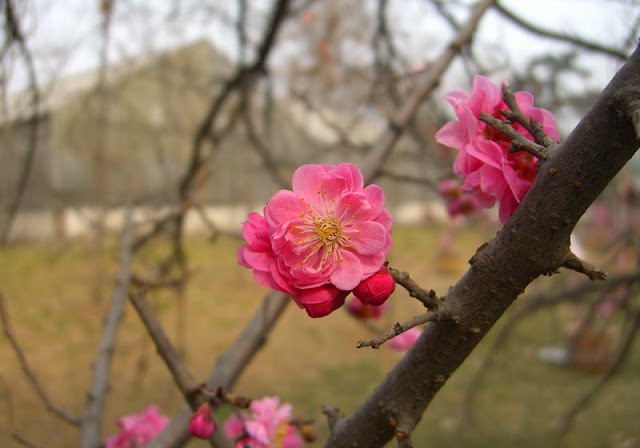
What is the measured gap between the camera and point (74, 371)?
4480 mm

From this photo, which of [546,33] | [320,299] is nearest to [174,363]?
[320,299]

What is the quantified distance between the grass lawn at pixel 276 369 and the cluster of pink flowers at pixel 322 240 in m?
1.82

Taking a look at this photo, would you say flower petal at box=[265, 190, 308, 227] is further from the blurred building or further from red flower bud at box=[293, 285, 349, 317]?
the blurred building

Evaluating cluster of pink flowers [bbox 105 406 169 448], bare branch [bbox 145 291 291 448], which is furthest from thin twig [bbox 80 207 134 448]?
bare branch [bbox 145 291 291 448]

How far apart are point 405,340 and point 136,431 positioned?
720 mm

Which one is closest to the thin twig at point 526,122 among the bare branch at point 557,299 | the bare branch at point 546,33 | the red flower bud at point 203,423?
the red flower bud at point 203,423

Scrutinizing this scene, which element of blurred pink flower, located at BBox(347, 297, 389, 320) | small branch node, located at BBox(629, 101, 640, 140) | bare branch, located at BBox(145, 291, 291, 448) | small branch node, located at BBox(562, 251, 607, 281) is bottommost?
bare branch, located at BBox(145, 291, 291, 448)

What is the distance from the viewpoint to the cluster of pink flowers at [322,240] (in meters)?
0.53

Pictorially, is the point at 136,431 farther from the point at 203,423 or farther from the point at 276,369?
the point at 276,369

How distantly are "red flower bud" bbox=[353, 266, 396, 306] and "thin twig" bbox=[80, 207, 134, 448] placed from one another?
86 cm

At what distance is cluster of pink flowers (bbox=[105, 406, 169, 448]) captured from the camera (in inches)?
43.9

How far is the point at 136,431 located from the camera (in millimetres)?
1135

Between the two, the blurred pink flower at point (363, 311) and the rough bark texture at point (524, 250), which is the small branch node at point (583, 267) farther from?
the blurred pink flower at point (363, 311)

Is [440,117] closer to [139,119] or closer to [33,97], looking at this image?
[33,97]
